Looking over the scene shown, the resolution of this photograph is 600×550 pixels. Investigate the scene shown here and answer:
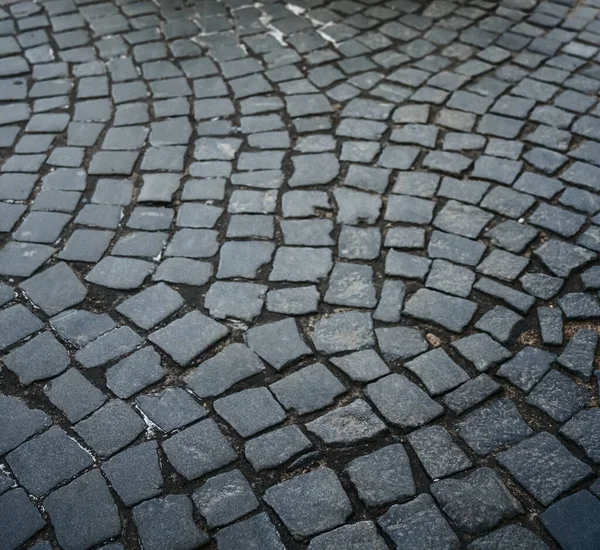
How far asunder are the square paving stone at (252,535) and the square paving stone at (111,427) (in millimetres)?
578

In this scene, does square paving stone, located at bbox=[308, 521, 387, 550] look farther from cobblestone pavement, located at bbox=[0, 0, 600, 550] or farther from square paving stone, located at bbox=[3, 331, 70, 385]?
square paving stone, located at bbox=[3, 331, 70, 385]

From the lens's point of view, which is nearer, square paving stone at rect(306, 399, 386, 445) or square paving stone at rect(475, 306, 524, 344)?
square paving stone at rect(306, 399, 386, 445)

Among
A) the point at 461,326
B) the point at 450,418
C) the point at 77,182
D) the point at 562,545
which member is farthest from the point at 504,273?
the point at 77,182

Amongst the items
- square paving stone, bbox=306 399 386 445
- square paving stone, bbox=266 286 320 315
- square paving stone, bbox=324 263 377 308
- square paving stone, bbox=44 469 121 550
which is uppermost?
square paving stone, bbox=324 263 377 308

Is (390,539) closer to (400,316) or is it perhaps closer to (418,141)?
(400,316)

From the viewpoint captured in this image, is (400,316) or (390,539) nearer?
(390,539)

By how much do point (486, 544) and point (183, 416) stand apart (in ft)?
4.16

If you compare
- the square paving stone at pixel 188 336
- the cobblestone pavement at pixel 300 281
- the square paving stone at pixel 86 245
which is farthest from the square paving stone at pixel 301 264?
the square paving stone at pixel 86 245

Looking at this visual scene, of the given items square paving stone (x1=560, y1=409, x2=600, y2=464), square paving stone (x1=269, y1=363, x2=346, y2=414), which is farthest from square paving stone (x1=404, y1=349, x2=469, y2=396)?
square paving stone (x1=560, y1=409, x2=600, y2=464)

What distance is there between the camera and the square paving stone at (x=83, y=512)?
266cm

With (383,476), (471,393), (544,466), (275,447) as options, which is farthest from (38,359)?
(544,466)

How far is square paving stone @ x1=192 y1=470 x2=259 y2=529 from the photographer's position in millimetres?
2717

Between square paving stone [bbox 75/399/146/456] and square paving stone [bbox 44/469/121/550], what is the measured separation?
0.44 feet

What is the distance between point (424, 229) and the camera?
13.0 ft
